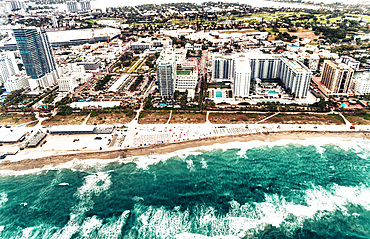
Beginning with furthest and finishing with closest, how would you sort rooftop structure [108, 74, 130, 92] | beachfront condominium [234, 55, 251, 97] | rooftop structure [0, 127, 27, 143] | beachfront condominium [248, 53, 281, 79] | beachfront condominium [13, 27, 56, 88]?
beachfront condominium [248, 53, 281, 79], rooftop structure [108, 74, 130, 92], beachfront condominium [13, 27, 56, 88], beachfront condominium [234, 55, 251, 97], rooftop structure [0, 127, 27, 143]

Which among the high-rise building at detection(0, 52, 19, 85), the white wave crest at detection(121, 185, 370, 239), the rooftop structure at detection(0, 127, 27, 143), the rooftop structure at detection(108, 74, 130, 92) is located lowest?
the white wave crest at detection(121, 185, 370, 239)

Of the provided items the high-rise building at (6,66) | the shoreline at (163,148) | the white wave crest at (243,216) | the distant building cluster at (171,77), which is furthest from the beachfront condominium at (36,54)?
the white wave crest at (243,216)

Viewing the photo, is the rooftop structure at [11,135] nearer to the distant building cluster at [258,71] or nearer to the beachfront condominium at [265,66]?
the distant building cluster at [258,71]

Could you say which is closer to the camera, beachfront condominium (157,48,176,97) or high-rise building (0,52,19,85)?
beachfront condominium (157,48,176,97)

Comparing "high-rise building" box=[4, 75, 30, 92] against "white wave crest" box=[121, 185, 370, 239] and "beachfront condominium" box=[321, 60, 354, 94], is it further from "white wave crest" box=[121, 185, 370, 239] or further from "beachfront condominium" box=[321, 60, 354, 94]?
"beachfront condominium" box=[321, 60, 354, 94]

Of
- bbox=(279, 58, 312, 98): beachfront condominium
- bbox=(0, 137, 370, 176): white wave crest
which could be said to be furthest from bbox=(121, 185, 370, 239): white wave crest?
bbox=(279, 58, 312, 98): beachfront condominium
